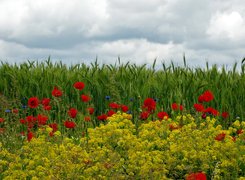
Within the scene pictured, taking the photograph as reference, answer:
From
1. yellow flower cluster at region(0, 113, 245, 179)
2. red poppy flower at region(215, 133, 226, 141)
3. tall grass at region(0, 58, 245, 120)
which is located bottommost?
yellow flower cluster at region(0, 113, 245, 179)

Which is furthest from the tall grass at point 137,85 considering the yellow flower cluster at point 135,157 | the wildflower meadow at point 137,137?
the yellow flower cluster at point 135,157

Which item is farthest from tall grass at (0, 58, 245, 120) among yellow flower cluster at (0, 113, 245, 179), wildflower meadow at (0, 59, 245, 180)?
yellow flower cluster at (0, 113, 245, 179)

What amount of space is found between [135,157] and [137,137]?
1.92 meters

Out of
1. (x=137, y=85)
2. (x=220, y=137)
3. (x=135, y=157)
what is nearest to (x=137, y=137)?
(x=220, y=137)

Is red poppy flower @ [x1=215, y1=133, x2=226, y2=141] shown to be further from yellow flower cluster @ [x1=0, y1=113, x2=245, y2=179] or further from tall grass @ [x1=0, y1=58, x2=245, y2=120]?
tall grass @ [x1=0, y1=58, x2=245, y2=120]

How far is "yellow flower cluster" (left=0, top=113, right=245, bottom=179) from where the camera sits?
4555 millimetres

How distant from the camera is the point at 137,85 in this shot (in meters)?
9.48

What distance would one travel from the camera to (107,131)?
17.9 ft

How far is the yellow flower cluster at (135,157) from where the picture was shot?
4.55m

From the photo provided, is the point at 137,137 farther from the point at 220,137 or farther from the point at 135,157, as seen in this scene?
the point at 135,157

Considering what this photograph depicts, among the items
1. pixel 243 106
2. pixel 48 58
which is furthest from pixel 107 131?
pixel 48 58

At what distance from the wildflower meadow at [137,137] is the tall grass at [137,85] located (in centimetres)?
2

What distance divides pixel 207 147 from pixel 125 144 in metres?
0.83

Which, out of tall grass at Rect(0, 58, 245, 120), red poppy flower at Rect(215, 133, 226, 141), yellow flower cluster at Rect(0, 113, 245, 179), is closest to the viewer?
yellow flower cluster at Rect(0, 113, 245, 179)
